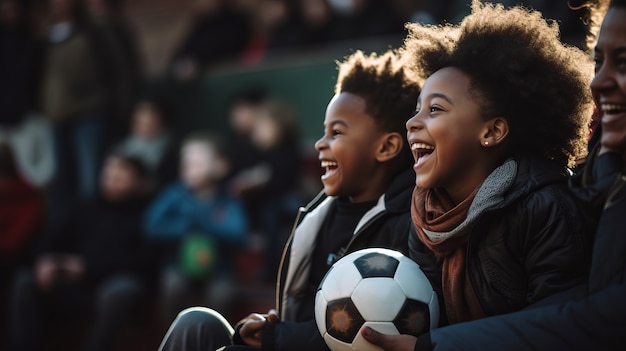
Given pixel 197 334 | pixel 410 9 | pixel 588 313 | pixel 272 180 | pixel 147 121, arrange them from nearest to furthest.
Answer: pixel 588 313 < pixel 197 334 < pixel 272 180 < pixel 410 9 < pixel 147 121

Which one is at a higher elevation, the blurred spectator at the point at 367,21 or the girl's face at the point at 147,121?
the blurred spectator at the point at 367,21

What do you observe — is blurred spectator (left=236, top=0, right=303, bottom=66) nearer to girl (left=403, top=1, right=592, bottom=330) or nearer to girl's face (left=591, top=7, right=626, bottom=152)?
girl (left=403, top=1, right=592, bottom=330)

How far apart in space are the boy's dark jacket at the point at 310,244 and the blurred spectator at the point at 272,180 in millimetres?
3218

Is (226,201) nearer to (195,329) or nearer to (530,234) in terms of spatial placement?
(195,329)

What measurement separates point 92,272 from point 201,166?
3.79 feet

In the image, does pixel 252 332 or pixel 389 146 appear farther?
pixel 389 146

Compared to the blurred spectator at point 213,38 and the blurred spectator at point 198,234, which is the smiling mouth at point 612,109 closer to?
the blurred spectator at point 198,234

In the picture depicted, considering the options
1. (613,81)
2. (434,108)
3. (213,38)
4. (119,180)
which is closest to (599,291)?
(613,81)

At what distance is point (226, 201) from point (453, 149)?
4.50 metres

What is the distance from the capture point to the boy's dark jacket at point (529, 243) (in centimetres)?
264

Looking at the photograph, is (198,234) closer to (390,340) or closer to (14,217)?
(14,217)

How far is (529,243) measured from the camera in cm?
272

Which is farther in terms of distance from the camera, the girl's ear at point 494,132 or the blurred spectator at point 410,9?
the blurred spectator at point 410,9

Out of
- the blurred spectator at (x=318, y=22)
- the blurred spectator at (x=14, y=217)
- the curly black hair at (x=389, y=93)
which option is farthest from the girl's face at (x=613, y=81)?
the blurred spectator at (x=14, y=217)
